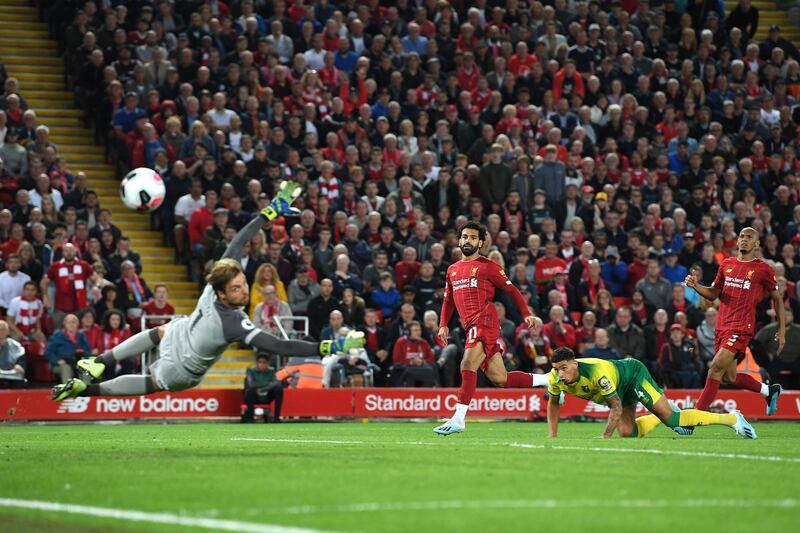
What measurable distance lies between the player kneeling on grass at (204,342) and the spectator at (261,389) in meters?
9.03

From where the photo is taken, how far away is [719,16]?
35.1 m

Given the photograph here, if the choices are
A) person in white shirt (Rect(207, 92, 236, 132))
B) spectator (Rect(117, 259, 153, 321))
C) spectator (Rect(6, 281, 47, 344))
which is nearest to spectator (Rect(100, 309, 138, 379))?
spectator (Rect(117, 259, 153, 321))

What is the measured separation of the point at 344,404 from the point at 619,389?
29.2ft

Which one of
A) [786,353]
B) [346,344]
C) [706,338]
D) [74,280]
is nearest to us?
[346,344]

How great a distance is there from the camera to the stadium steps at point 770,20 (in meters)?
38.2

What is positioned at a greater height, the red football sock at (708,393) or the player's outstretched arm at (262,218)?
the player's outstretched arm at (262,218)

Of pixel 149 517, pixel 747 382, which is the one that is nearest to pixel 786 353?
pixel 747 382

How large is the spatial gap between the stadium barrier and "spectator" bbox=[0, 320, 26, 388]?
49cm

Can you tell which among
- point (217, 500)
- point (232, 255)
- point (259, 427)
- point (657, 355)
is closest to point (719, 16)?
point (657, 355)

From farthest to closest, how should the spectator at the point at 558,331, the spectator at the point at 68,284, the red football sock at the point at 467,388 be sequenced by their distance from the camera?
1. the spectator at the point at 558,331
2. the spectator at the point at 68,284
3. the red football sock at the point at 467,388

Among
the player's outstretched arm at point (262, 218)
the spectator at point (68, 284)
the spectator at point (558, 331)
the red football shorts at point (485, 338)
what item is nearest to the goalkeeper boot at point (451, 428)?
the red football shorts at point (485, 338)

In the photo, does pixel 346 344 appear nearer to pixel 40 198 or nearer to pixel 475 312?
pixel 475 312

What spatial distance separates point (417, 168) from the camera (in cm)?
2717

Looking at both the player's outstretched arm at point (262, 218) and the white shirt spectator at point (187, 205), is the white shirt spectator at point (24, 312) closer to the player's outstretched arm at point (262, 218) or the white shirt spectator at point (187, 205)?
the white shirt spectator at point (187, 205)
